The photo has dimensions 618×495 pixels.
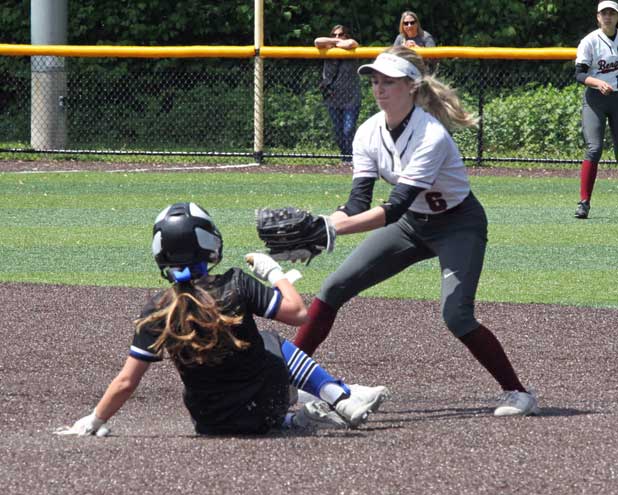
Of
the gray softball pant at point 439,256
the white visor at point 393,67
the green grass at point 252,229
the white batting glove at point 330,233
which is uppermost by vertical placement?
the white visor at point 393,67

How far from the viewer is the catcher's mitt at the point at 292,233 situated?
538 cm

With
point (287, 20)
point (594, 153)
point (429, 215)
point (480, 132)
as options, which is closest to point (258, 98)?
point (480, 132)

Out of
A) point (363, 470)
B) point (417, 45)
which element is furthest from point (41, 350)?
point (417, 45)

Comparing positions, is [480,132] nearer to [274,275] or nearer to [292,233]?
[292,233]

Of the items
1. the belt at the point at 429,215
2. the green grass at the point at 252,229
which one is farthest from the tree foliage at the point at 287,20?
the belt at the point at 429,215

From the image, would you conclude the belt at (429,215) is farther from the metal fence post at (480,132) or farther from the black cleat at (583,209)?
the metal fence post at (480,132)

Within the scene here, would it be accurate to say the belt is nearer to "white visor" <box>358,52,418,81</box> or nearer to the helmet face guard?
"white visor" <box>358,52,418,81</box>

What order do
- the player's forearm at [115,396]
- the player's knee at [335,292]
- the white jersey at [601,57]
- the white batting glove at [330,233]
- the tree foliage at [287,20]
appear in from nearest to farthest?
the player's forearm at [115,396] < the white batting glove at [330,233] < the player's knee at [335,292] < the white jersey at [601,57] < the tree foliage at [287,20]

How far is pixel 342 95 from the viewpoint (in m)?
17.4

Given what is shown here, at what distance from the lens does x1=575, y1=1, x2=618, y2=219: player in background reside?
12.1 meters

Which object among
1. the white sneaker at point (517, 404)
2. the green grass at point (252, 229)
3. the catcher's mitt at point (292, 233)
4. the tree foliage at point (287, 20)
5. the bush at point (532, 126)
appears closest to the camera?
the catcher's mitt at point (292, 233)

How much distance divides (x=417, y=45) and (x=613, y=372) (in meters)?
10.1

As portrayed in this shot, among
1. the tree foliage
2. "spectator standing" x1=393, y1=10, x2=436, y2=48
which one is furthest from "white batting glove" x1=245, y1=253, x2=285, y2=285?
the tree foliage

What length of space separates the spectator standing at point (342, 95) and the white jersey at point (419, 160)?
439 inches
